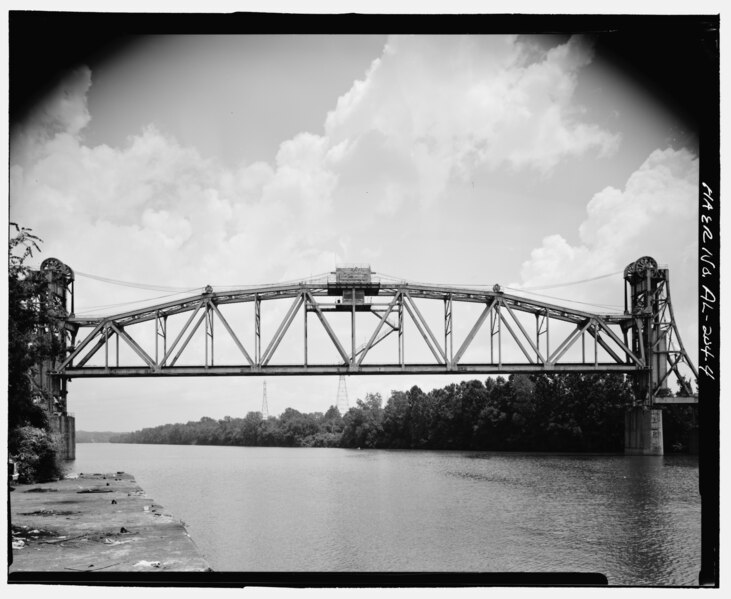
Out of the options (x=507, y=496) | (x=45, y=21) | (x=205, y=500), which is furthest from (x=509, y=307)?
(x=45, y=21)

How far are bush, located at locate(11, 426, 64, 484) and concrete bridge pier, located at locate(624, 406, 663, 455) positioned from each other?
36.8 m

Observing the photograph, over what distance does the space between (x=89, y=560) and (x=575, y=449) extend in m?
66.1

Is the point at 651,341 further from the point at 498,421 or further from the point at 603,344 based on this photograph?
the point at 498,421

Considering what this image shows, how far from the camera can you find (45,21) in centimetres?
1504

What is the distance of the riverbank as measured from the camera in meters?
16.8

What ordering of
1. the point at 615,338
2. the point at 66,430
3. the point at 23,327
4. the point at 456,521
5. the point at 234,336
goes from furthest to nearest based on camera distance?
1. the point at 615,338
2. the point at 66,430
3. the point at 234,336
4. the point at 456,521
5. the point at 23,327

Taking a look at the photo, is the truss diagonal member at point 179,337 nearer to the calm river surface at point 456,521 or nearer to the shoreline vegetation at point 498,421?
the calm river surface at point 456,521

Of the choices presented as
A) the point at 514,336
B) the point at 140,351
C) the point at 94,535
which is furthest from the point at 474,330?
the point at 94,535

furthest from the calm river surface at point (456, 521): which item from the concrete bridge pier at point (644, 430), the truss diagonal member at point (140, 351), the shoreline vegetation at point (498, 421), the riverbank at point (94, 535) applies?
the shoreline vegetation at point (498, 421)

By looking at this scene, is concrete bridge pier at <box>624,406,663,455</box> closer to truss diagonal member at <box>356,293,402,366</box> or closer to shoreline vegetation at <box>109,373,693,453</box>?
shoreline vegetation at <box>109,373,693,453</box>

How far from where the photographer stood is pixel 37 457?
32562mm

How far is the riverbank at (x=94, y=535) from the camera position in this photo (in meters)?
16.8

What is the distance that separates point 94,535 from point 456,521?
13.1m

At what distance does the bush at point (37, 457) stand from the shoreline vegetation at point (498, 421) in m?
39.7
